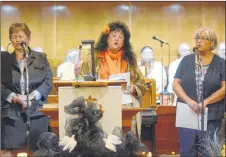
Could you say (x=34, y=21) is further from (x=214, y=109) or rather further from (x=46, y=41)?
(x=214, y=109)

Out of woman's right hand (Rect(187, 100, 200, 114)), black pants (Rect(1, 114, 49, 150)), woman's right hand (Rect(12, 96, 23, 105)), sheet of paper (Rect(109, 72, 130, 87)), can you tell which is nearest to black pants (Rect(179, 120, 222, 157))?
woman's right hand (Rect(187, 100, 200, 114))

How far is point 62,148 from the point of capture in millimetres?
2604

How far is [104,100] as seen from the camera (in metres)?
2.92

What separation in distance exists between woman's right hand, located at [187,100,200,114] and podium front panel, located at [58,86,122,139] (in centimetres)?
130

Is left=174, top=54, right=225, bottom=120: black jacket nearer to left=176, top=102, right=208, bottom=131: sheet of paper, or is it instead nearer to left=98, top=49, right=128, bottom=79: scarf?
left=176, top=102, right=208, bottom=131: sheet of paper

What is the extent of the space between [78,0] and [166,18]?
180 cm

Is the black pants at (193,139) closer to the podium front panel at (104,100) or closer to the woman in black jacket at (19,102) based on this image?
the woman in black jacket at (19,102)

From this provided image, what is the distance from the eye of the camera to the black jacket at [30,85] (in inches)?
154

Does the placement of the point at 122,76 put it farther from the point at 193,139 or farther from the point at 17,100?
the point at 193,139

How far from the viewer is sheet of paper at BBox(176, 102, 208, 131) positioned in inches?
162

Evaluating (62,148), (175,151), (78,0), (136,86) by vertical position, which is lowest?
(175,151)

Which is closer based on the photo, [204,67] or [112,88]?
[112,88]

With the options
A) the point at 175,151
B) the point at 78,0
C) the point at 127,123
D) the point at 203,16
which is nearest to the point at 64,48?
the point at 78,0

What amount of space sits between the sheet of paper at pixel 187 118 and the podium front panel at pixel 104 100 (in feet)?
4.42
